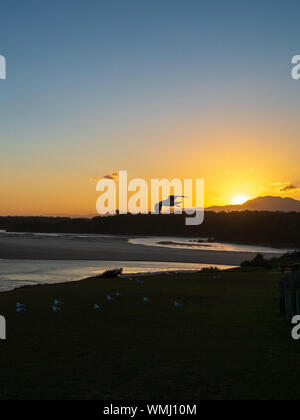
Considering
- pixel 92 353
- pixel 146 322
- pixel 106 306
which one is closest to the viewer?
pixel 92 353

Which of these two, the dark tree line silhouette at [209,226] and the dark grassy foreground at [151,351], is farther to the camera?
the dark tree line silhouette at [209,226]

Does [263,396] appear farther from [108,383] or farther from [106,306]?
[106,306]

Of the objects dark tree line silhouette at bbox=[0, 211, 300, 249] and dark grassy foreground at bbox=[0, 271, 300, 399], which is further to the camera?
dark tree line silhouette at bbox=[0, 211, 300, 249]

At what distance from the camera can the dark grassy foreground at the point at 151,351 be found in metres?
8.10

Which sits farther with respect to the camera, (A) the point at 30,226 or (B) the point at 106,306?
(A) the point at 30,226

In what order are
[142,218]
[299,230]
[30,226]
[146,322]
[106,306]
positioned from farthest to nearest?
[30,226]
[142,218]
[299,230]
[106,306]
[146,322]

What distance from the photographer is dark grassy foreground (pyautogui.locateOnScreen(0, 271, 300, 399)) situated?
8.10m

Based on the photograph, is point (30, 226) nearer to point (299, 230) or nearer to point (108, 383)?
point (299, 230)

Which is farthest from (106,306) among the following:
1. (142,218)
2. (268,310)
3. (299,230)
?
(142,218)

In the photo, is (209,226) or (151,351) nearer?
(151,351)

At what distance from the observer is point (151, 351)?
1070 centimetres
